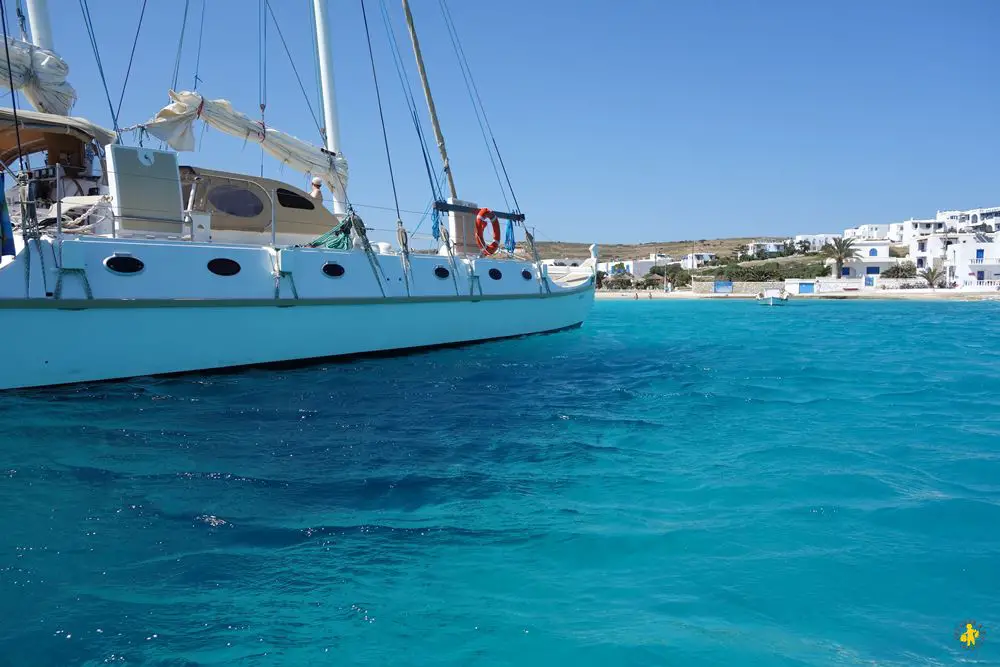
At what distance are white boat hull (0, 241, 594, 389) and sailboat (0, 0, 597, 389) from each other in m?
0.02

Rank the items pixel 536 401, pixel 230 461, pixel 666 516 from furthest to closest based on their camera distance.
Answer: pixel 536 401 < pixel 230 461 < pixel 666 516

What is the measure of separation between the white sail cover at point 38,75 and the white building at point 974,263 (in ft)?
222

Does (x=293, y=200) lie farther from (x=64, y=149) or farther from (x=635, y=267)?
(x=635, y=267)

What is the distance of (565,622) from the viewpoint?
3209mm

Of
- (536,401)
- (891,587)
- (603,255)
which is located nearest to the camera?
(891,587)

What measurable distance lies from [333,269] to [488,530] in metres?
8.32

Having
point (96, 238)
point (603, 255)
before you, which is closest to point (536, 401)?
point (96, 238)

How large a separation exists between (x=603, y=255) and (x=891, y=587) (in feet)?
456

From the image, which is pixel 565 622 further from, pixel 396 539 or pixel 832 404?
pixel 832 404

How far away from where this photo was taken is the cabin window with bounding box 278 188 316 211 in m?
12.8

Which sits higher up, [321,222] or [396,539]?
[321,222]

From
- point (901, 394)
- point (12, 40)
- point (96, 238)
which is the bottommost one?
point (901, 394)

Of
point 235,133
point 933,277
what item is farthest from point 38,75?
point 933,277

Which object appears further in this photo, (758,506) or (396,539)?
(758,506)
